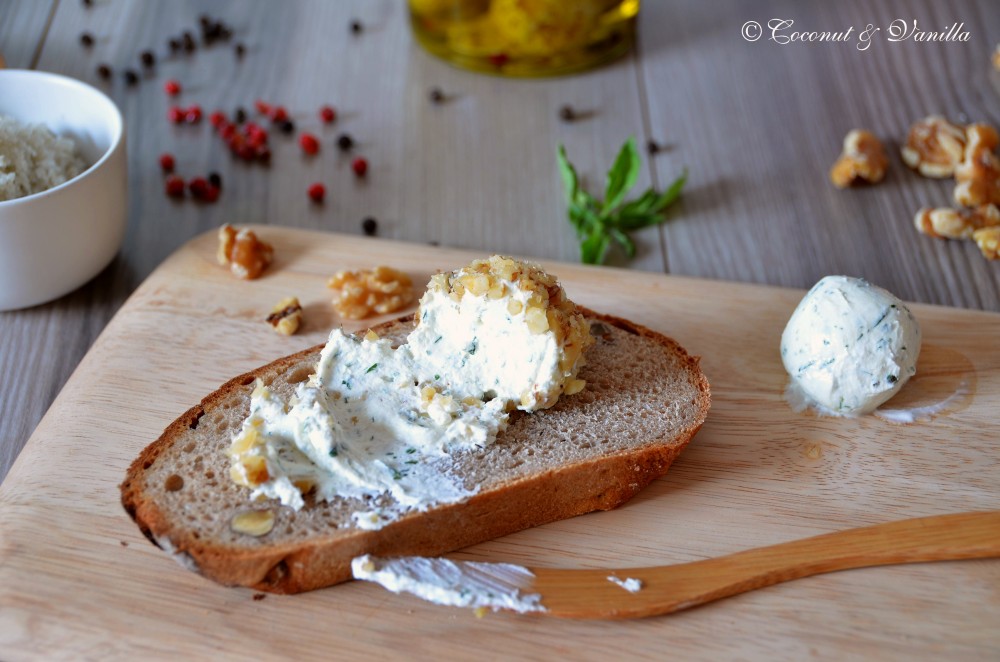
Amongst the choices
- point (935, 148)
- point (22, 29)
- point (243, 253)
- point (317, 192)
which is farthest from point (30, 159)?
point (935, 148)

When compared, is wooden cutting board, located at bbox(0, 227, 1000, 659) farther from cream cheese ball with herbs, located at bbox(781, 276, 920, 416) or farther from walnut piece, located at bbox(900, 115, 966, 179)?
walnut piece, located at bbox(900, 115, 966, 179)

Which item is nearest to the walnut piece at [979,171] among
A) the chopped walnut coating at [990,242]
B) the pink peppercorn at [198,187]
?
the chopped walnut coating at [990,242]

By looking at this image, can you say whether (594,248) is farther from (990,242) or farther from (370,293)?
(990,242)

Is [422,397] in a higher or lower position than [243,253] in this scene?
higher

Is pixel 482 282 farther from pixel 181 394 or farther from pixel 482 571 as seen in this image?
pixel 181 394

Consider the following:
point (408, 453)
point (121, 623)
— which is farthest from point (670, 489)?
point (121, 623)

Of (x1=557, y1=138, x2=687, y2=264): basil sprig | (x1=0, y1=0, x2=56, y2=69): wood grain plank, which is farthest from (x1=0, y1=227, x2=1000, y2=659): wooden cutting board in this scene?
(x1=0, y1=0, x2=56, y2=69): wood grain plank
